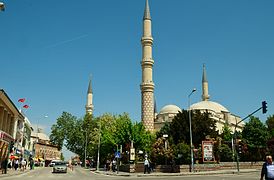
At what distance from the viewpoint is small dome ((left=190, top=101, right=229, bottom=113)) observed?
69.8m

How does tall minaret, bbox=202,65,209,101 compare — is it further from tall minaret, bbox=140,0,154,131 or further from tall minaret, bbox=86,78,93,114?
tall minaret, bbox=86,78,93,114

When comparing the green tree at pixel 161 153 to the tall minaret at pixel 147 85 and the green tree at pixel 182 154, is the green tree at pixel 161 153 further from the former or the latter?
the tall minaret at pixel 147 85

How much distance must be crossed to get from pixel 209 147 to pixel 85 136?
38.8m

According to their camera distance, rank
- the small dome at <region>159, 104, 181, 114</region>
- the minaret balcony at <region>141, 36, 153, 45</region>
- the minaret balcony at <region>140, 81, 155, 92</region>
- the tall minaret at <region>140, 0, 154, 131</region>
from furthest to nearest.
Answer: the small dome at <region>159, 104, 181, 114</region>
the minaret balcony at <region>141, 36, 153, 45</region>
the tall minaret at <region>140, 0, 154, 131</region>
the minaret balcony at <region>140, 81, 155, 92</region>

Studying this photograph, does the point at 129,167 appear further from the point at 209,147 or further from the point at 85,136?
the point at 85,136

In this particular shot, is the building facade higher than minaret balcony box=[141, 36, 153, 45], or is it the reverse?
minaret balcony box=[141, 36, 153, 45]

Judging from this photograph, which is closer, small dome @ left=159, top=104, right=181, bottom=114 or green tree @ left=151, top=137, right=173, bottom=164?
green tree @ left=151, top=137, right=173, bottom=164

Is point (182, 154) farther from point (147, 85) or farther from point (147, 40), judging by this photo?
point (147, 40)

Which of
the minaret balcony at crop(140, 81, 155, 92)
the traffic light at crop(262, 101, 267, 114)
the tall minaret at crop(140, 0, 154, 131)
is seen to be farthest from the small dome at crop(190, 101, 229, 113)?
the traffic light at crop(262, 101, 267, 114)

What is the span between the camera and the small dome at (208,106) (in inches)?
2748

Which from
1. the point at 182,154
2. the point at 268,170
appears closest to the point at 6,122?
the point at 182,154

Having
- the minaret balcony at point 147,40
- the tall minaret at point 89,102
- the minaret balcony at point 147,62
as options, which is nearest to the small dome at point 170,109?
the tall minaret at point 89,102

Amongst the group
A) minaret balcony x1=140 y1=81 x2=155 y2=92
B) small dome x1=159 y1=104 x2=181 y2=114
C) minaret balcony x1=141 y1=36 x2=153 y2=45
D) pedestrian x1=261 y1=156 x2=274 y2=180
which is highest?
minaret balcony x1=141 y1=36 x2=153 y2=45

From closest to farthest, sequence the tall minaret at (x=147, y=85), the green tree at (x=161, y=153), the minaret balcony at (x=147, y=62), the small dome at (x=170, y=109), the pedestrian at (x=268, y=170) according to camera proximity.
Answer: the pedestrian at (x=268, y=170) < the green tree at (x=161, y=153) < the tall minaret at (x=147, y=85) < the minaret balcony at (x=147, y=62) < the small dome at (x=170, y=109)
